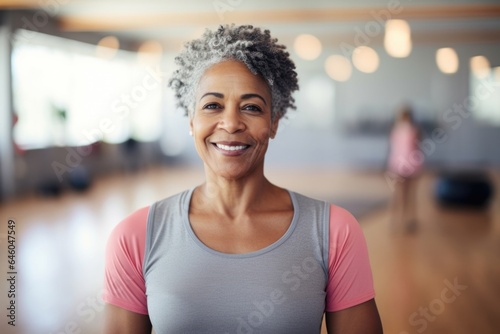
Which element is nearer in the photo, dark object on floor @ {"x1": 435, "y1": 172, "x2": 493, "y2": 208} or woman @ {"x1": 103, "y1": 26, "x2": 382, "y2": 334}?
woman @ {"x1": 103, "y1": 26, "x2": 382, "y2": 334}

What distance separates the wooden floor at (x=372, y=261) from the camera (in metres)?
4.34

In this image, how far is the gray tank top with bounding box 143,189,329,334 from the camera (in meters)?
1.32

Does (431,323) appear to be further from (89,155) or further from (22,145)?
(89,155)

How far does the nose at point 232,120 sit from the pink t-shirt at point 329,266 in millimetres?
272

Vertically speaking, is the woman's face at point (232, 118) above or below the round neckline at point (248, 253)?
above

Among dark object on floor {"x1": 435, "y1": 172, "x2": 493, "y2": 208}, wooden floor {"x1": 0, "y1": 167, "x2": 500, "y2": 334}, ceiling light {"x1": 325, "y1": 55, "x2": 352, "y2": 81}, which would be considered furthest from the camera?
ceiling light {"x1": 325, "y1": 55, "x2": 352, "y2": 81}

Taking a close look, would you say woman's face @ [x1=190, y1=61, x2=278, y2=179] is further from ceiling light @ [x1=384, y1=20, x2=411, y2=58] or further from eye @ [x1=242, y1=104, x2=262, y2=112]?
A: ceiling light @ [x1=384, y1=20, x2=411, y2=58]

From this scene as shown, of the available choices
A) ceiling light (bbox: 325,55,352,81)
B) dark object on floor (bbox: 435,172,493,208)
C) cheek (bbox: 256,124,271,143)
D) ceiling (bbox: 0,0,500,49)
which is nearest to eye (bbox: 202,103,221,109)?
cheek (bbox: 256,124,271,143)

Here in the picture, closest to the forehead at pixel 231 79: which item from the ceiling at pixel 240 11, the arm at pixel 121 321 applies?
the arm at pixel 121 321

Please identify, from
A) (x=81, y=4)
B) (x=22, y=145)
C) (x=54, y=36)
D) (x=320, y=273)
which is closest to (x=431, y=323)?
(x=320, y=273)

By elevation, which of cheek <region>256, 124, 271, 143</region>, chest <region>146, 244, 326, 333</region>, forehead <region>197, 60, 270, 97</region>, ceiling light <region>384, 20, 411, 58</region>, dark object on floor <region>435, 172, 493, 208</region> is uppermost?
ceiling light <region>384, 20, 411, 58</region>

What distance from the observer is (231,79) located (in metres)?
1.39

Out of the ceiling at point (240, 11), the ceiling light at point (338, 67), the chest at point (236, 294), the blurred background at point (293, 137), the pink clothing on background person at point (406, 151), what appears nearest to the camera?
the chest at point (236, 294)

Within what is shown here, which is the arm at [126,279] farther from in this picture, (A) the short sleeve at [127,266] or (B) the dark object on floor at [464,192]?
(B) the dark object on floor at [464,192]
